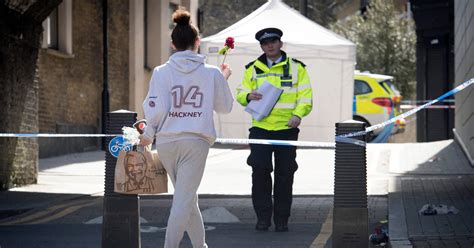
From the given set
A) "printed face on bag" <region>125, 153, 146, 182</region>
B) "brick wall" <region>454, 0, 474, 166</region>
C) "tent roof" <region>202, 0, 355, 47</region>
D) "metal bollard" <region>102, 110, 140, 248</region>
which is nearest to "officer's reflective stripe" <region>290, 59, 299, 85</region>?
"metal bollard" <region>102, 110, 140, 248</region>

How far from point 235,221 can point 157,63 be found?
1816 cm

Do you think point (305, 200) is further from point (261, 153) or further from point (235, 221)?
point (261, 153)

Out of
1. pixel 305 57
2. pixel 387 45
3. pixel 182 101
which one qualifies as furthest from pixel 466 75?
pixel 387 45

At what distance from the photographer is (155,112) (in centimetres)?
719

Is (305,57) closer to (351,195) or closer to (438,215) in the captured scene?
(438,215)

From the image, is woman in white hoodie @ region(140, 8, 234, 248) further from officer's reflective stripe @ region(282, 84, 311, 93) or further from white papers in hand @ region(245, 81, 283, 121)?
officer's reflective stripe @ region(282, 84, 311, 93)

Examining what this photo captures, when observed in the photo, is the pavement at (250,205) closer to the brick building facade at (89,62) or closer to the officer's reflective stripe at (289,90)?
the officer's reflective stripe at (289,90)

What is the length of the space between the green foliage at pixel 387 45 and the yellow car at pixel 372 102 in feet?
47.7

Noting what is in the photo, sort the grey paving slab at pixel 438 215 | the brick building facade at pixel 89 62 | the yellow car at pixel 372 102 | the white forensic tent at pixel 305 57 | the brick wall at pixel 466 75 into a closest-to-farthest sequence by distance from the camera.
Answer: the grey paving slab at pixel 438 215 < the brick wall at pixel 466 75 < the brick building facade at pixel 89 62 < the white forensic tent at pixel 305 57 < the yellow car at pixel 372 102

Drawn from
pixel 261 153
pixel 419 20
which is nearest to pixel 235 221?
pixel 261 153

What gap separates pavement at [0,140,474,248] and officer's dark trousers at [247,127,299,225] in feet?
0.72

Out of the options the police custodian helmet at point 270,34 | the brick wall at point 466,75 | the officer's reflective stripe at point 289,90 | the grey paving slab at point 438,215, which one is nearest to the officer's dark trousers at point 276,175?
the officer's reflective stripe at point 289,90

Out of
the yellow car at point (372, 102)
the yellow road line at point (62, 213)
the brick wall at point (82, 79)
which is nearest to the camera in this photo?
the yellow road line at point (62, 213)

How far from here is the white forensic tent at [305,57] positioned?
23.7 metres
